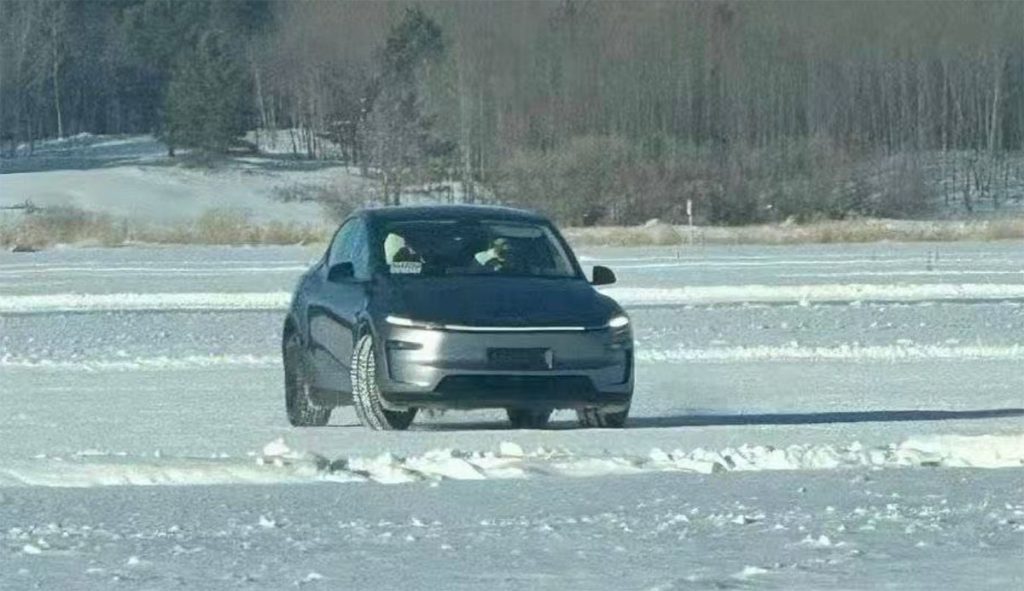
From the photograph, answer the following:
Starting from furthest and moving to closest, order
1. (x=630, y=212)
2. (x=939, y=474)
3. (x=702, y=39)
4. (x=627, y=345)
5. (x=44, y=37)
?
1. (x=44, y=37)
2. (x=702, y=39)
3. (x=630, y=212)
4. (x=627, y=345)
5. (x=939, y=474)

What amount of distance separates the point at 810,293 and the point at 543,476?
719 inches

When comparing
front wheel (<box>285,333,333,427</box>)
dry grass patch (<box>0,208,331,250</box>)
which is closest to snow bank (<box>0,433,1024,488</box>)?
front wheel (<box>285,333,333,427</box>)

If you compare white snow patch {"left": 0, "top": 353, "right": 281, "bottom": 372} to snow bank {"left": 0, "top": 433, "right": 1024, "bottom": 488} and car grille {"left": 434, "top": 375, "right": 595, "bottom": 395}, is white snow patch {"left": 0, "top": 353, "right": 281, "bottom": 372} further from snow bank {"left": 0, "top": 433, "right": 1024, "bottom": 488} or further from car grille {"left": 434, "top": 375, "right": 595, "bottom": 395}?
snow bank {"left": 0, "top": 433, "right": 1024, "bottom": 488}

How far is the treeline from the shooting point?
7869 centimetres

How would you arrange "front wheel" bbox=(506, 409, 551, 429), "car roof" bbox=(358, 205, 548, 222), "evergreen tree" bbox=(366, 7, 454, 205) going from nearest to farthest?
"front wheel" bbox=(506, 409, 551, 429)
"car roof" bbox=(358, 205, 548, 222)
"evergreen tree" bbox=(366, 7, 454, 205)

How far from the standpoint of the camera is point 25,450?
39.8 ft

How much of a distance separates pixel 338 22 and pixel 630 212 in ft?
72.4

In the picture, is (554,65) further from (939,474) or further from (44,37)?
(939,474)

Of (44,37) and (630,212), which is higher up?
(44,37)

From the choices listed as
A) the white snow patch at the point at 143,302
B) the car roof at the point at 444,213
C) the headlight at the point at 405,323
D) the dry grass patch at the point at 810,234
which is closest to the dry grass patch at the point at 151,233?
the dry grass patch at the point at 810,234

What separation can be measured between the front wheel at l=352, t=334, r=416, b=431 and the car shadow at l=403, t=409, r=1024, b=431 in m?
0.36

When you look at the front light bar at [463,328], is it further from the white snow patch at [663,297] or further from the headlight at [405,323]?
the white snow patch at [663,297]

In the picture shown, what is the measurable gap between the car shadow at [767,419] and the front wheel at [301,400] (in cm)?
64

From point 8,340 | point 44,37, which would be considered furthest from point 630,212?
point 8,340
